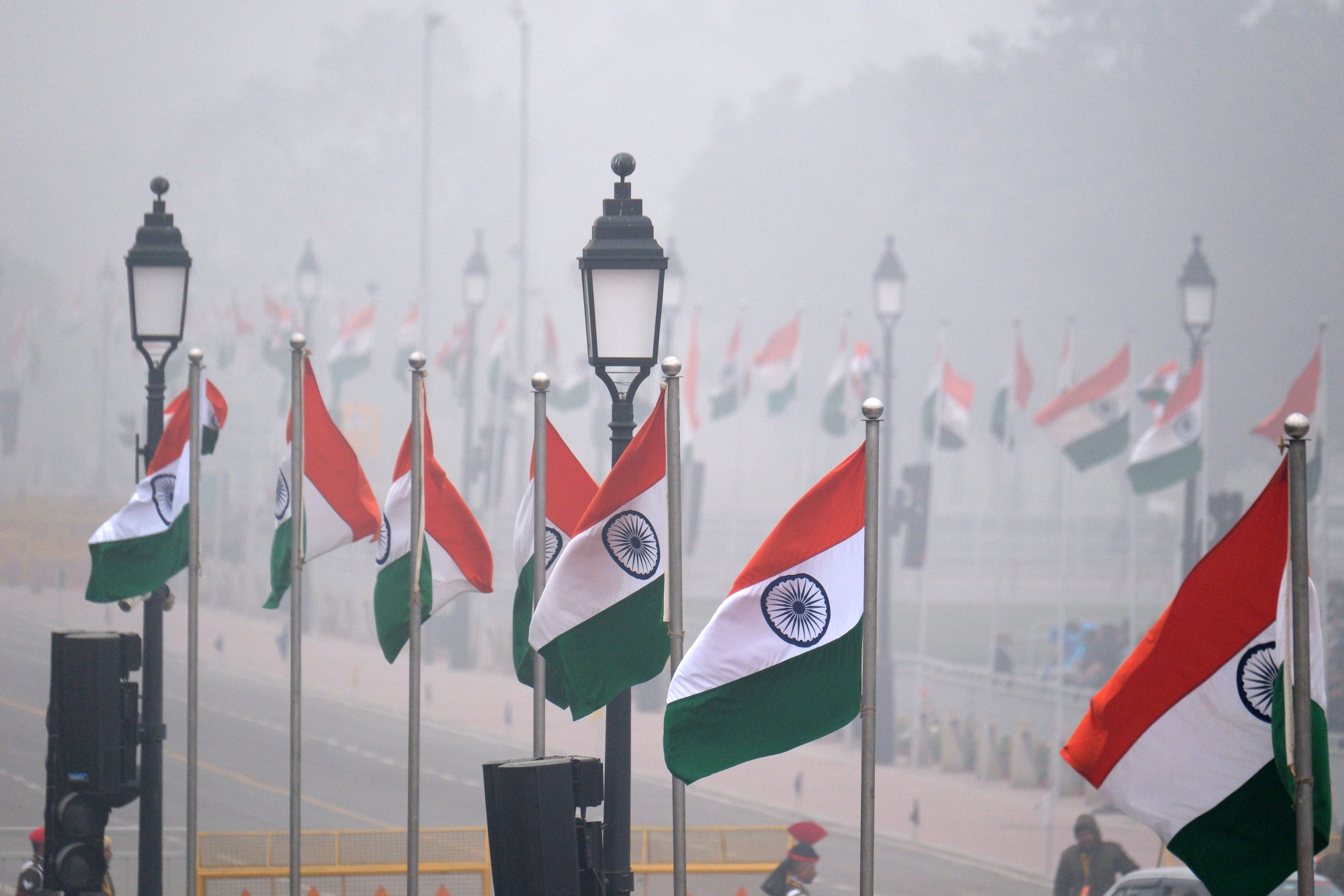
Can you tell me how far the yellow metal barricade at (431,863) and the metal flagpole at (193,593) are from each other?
197 cm

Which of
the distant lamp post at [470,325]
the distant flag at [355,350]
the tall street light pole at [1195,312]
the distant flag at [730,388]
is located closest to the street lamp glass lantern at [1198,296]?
the tall street light pole at [1195,312]

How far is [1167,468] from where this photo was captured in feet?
69.7

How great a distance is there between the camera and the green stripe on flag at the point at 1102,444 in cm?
2264

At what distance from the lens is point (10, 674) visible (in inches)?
1254

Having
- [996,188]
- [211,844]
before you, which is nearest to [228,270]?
[996,188]

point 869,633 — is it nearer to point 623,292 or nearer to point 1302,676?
point 1302,676

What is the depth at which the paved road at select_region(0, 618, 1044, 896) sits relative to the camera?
61.5ft

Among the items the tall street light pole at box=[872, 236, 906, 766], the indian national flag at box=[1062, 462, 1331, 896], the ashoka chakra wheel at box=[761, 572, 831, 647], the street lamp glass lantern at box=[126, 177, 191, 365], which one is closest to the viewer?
the indian national flag at box=[1062, 462, 1331, 896]

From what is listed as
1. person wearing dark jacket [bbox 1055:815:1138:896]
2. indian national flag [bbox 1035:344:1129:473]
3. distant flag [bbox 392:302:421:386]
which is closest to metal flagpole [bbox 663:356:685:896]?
person wearing dark jacket [bbox 1055:815:1138:896]

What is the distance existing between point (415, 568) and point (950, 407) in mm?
18752

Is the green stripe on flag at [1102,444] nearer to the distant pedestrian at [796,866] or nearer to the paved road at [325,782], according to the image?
the paved road at [325,782]

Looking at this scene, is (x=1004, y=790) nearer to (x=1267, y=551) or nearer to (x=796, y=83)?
(x=1267, y=551)

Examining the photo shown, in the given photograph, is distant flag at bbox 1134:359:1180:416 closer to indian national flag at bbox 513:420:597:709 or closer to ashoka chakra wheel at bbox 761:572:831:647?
indian national flag at bbox 513:420:597:709

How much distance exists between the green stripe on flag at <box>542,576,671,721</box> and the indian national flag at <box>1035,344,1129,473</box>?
1518 cm
